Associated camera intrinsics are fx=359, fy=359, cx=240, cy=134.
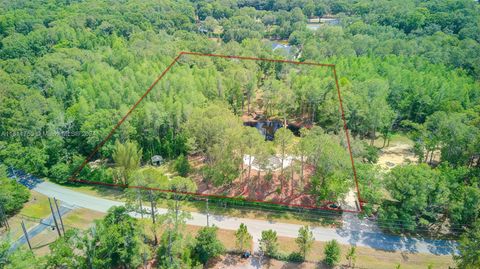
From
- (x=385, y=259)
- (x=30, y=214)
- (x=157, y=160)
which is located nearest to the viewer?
(x=385, y=259)

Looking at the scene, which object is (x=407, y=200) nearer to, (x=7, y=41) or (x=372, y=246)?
(x=372, y=246)

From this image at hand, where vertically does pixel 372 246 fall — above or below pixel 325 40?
below

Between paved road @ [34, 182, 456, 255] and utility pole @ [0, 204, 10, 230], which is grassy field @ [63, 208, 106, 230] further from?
utility pole @ [0, 204, 10, 230]

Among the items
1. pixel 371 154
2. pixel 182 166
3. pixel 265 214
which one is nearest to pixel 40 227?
pixel 182 166

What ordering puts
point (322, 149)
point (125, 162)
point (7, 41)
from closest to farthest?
point (322, 149), point (125, 162), point (7, 41)

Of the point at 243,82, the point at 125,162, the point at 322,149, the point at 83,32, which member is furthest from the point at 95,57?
the point at 322,149

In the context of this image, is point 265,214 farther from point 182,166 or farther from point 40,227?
point 40,227

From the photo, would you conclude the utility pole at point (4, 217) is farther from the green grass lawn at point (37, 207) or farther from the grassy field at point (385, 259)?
the grassy field at point (385, 259)

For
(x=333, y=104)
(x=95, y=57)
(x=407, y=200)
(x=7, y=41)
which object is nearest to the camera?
(x=407, y=200)
